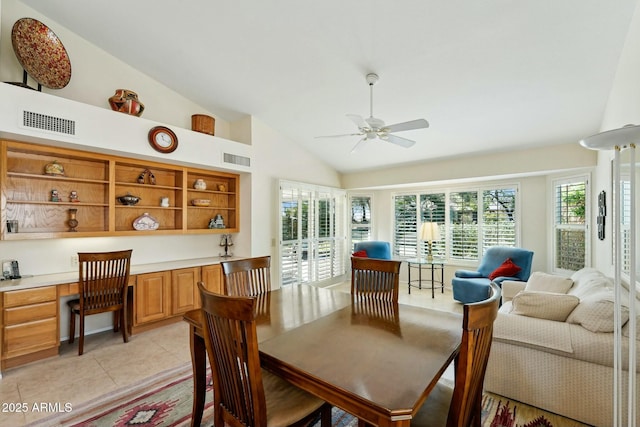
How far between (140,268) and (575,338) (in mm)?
4312

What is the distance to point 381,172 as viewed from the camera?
5941mm

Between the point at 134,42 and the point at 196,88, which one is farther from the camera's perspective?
the point at 196,88

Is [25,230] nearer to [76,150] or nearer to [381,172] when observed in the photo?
[76,150]

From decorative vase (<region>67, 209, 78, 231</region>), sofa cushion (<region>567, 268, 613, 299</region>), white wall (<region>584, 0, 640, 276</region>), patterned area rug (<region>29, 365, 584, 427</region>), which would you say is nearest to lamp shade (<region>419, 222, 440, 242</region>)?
white wall (<region>584, 0, 640, 276</region>)

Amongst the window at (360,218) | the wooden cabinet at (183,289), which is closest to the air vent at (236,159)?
the wooden cabinet at (183,289)

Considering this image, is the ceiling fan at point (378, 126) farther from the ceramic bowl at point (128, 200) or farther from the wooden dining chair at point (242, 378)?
the ceramic bowl at point (128, 200)

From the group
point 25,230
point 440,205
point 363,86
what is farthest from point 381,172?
point 25,230

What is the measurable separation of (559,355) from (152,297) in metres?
3.96

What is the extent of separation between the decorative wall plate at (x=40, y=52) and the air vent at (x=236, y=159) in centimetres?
189

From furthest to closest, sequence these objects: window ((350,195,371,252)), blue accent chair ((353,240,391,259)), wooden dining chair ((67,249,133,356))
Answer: window ((350,195,371,252)), blue accent chair ((353,240,391,259)), wooden dining chair ((67,249,133,356))

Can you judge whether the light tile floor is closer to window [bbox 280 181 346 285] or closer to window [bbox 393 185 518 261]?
window [bbox 280 181 346 285]

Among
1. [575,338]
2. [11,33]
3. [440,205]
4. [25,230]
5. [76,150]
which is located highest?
[11,33]

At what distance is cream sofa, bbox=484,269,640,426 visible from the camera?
1.93 metres

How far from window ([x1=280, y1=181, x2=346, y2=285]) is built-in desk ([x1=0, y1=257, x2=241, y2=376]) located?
1428mm
